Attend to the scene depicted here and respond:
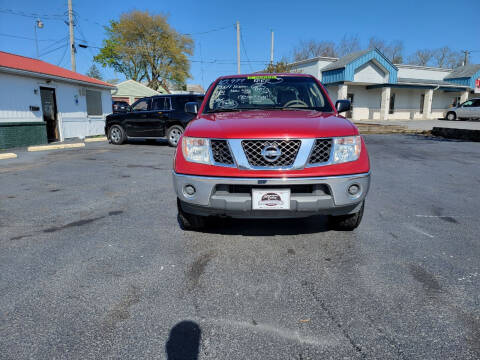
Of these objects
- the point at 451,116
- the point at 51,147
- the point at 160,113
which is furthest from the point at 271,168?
the point at 451,116

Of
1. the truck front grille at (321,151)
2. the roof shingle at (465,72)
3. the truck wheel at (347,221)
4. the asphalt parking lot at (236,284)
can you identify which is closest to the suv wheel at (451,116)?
the roof shingle at (465,72)

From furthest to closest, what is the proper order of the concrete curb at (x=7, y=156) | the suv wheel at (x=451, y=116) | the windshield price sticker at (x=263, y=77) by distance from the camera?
the suv wheel at (x=451, y=116), the concrete curb at (x=7, y=156), the windshield price sticker at (x=263, y=77)

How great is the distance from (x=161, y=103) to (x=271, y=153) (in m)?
9.37

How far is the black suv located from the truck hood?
7.78m

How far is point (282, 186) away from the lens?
106 inches

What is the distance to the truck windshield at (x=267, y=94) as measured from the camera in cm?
391

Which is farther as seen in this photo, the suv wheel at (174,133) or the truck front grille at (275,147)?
the suv wheel at (174,133)

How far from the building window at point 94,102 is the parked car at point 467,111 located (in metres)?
27.8


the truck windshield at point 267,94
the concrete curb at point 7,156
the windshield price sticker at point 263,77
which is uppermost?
the windshield price sticker at point 263,77

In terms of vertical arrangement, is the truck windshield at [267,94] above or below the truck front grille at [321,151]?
above

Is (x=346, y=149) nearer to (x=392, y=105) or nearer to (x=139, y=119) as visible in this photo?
(x=139, y=119)

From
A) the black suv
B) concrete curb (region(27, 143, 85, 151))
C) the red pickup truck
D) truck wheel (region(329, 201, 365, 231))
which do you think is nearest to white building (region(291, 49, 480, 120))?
the black suv

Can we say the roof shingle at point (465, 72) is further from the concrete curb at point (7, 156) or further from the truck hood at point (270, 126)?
the concrete curb at point (7, 156)

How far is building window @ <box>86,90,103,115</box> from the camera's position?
58.0 ft
